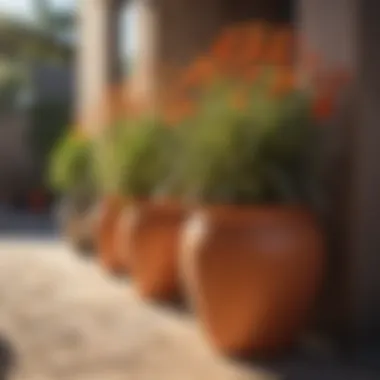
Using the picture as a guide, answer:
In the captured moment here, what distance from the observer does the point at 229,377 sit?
4039 millimetres

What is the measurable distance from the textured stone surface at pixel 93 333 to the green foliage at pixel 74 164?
4.19ft

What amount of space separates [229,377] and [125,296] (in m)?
2.17

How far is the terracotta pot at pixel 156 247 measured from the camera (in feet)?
18.9

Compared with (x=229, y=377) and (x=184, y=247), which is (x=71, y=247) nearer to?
(x=184, y=247)

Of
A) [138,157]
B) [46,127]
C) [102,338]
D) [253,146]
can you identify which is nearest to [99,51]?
[138,157]

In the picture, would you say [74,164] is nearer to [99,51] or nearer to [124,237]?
[99,51]

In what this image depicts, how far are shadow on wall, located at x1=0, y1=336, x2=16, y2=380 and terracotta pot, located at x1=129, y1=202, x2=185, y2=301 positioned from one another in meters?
1.35

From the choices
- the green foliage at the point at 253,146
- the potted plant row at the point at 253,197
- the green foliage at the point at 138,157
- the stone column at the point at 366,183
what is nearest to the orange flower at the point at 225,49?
the potted plant row at the point at 253,197

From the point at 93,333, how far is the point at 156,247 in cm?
108

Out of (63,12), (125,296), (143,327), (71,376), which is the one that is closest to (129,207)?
(125,296)

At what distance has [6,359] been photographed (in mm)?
4312

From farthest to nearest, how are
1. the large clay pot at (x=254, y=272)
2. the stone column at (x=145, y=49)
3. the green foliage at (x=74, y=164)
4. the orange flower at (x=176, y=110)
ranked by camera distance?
the green foliage at (x=74, y=164) < the stone column at (x=145, y=49) < the orange flower at (x=176, y=110) < the large clay pot at (x=254, y=272)

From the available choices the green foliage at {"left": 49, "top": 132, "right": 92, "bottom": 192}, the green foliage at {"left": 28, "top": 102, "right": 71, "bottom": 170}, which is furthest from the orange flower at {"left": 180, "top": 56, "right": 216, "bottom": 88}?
the green foliage at {"left": 28, "top": 102, "right": 71, "bottom": 170}

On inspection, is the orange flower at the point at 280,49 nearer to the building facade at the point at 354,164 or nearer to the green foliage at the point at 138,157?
the building facade at the point at 354,164
